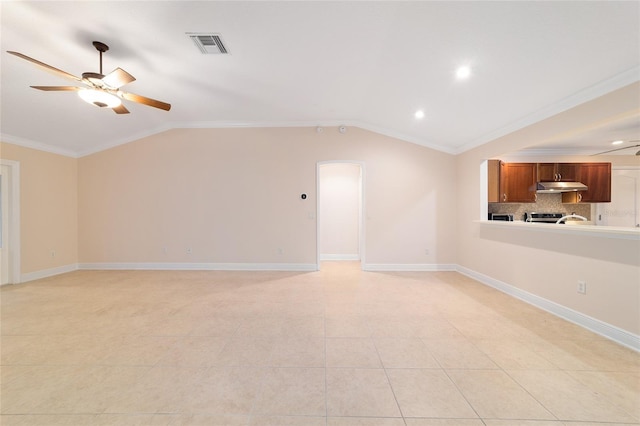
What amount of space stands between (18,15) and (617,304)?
6475 millimetres

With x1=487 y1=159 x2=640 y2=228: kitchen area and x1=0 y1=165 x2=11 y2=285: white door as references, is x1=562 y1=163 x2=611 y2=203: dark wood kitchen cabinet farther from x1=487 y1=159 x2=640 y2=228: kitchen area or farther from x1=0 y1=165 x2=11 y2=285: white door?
x1=0 y1=165 x2=11 y2=285: white door

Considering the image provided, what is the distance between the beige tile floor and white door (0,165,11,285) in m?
1.41

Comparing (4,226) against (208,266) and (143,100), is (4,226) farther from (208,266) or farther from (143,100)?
(143,100)

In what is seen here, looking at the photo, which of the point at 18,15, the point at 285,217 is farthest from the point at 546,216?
the point at 18,15

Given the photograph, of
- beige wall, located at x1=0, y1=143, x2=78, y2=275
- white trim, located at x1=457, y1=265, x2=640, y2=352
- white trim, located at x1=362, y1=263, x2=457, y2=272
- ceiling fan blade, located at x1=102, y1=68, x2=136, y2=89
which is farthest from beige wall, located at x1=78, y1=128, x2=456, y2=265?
ceiling fan blade, located at x1=102, y1=68, x2=136, y2=89

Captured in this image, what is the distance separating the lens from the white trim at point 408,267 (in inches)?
199

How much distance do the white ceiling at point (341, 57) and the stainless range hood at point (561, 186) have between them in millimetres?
1152

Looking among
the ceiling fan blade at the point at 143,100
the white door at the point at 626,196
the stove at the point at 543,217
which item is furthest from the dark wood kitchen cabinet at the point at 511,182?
the ceiling fan blade at the point at 143,100

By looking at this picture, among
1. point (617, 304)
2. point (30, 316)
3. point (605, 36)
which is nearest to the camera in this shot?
point (605, 36)

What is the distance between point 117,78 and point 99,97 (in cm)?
44

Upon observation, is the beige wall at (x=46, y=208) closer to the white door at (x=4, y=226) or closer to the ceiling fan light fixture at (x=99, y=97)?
the white door at (x=4, y=226)

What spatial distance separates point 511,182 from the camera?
5152 mm

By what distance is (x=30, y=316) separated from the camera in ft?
9.75

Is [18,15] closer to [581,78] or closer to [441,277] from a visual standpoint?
[581,78]
